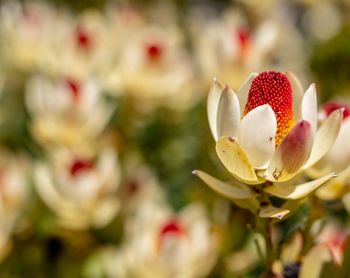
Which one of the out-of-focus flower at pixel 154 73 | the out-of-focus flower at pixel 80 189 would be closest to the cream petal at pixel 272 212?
the out-of-focus flower at pixel 80 189

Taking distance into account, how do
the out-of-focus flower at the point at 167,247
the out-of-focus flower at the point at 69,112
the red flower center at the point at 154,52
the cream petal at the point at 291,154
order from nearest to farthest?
the cream petal at the point at 291,154
the out-of-focus flower at the point at 167,247
the out-of-focus flower at the point at 69,112
the red flower center at the point at 154,52

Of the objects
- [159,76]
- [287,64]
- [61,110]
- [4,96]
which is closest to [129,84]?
[159,76]

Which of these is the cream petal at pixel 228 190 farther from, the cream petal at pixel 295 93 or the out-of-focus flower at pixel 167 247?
the out-of-focus flower at pixel 167 247

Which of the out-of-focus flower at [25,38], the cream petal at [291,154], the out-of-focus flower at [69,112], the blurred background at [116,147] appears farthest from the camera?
the out-of-focus flower at [25,38]

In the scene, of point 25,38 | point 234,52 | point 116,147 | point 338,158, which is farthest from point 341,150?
point 25,38

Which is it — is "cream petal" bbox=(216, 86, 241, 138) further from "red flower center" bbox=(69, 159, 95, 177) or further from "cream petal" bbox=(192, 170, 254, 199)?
"red flower center" bbox=(69, 159, 95, 177)

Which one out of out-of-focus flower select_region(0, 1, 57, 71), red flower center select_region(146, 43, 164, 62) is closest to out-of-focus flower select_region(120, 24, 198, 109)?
red flower center select_region(146, 43, 164, 62)

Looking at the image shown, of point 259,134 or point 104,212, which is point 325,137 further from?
point 104,212

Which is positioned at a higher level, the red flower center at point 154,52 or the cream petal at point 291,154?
the cream petal at point 291,154
